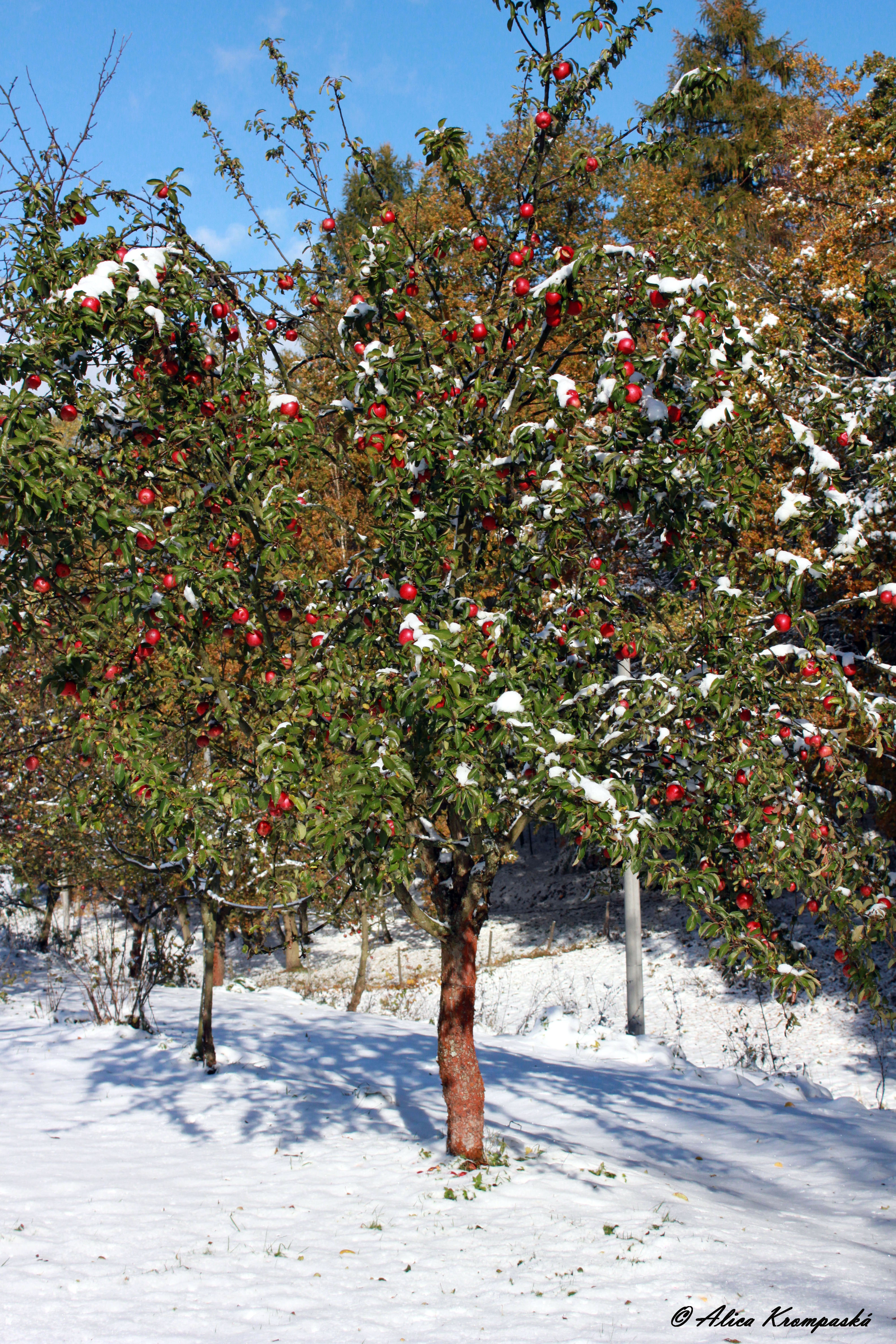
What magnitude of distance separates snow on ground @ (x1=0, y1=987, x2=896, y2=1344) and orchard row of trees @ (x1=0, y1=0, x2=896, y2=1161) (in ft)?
3.70

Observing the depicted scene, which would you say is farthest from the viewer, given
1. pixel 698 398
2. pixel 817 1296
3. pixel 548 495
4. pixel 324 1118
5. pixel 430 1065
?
pixel 430 1065

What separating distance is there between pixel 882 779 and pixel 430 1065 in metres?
6.92

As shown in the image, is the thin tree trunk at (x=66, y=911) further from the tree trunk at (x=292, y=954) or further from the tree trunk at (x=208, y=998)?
the tree trunk at (x=208, y=998)

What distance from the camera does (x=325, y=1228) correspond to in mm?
5090

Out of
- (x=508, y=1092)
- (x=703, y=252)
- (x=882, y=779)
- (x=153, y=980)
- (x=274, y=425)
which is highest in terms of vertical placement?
(x=703, y=252)

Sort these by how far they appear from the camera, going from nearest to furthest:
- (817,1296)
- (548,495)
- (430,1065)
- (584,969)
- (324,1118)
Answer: (817,1296) < (548,495) < (324,1118) < (430,1065) < (584,969)

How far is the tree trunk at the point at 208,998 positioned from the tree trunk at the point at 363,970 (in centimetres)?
389

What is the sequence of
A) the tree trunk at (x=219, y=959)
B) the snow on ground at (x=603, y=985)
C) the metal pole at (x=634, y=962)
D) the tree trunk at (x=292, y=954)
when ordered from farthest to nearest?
the tree trunk at (x=292, y=954) → the snow on ground at (x=603, y=985) → the metal pole at (x=634, y=962) → the tree trunk at (x=219, y=959)

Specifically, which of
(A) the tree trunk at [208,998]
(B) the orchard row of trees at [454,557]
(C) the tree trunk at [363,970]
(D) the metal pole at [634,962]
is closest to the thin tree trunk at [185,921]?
(C) the tree trunk at [363,970]

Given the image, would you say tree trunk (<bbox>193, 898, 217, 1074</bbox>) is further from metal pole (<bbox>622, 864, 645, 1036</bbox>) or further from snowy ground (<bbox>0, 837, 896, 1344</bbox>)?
metal pole (<bbox>622, 864, 645, 1036</bbox>)

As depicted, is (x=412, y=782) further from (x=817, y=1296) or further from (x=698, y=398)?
(x=817, y=1296)

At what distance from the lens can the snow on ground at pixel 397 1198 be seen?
400 centimetres

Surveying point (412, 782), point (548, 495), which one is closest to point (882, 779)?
point (548, 495)

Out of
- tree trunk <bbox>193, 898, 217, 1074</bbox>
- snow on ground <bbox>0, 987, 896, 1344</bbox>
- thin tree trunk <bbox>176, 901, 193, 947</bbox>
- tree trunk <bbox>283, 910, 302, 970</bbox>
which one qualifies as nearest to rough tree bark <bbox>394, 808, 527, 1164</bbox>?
snow on ground <bbox>0, 987, 896, 1344</bbox>
